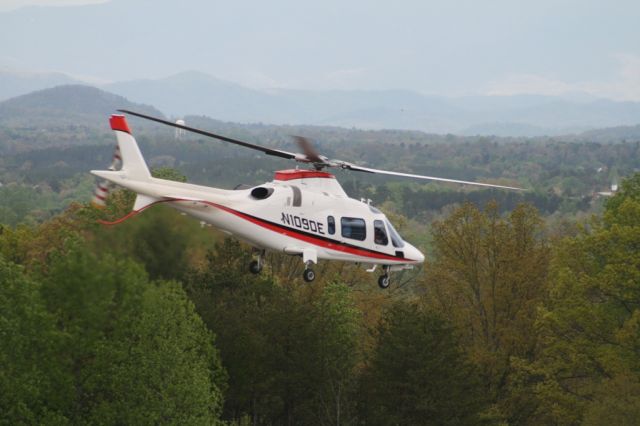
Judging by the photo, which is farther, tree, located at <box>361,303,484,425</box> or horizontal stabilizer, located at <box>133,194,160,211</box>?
tree, located at <box>361,303,484,425</box>

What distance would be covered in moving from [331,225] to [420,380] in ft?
62.5

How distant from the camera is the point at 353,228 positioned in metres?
35.7

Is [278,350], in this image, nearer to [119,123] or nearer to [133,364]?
[133,364]

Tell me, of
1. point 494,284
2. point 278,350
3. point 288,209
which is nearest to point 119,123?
point 288,209

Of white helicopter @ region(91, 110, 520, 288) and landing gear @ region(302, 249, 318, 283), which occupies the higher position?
white helicopter @ region(91, 110, 520, 288)

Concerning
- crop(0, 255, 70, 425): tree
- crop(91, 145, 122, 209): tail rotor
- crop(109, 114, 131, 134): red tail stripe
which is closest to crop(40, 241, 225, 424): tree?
crop(0, 255, 70, 425): tree

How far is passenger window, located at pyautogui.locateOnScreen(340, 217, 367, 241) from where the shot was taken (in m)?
35.5

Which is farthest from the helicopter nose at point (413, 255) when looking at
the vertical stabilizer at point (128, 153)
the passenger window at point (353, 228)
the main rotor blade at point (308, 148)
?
the vertical stabilizer at point (128, 153)

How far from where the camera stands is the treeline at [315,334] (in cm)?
3847

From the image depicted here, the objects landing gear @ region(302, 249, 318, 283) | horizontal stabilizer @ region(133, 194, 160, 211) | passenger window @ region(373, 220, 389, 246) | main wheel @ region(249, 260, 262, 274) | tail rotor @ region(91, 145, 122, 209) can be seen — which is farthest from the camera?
passenger window @ region(373, 220, 389, 246)

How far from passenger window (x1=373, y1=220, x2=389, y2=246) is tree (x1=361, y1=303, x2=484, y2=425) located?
53.9 feet

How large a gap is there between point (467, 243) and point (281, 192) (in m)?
31.0

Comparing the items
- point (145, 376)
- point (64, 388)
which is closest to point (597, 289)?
point (145, 376)

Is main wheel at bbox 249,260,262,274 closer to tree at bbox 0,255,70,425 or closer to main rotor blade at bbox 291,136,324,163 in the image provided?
main rotor blade at bbox 291,136,324,163
